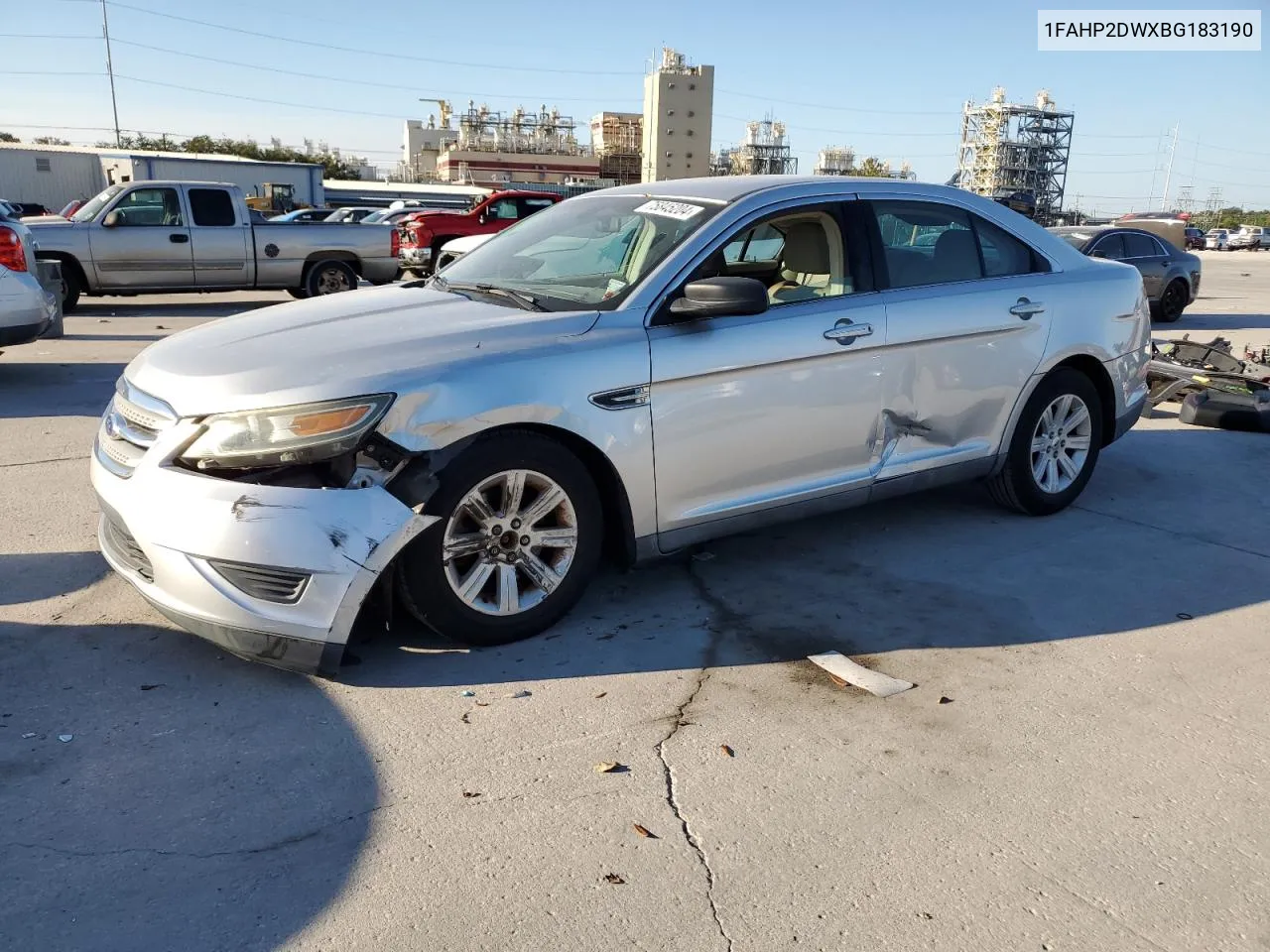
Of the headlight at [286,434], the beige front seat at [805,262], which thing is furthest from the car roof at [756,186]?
the headlight at [286,434]

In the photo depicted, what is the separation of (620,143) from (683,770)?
142m

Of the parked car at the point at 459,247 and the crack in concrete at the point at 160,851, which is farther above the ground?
the parked car at the point at 459,247

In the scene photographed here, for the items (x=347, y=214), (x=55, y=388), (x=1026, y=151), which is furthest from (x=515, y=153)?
(x=55, y=388)

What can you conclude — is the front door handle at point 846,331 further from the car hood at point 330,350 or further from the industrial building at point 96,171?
the industrial building at point 96,171

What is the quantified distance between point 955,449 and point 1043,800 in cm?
235

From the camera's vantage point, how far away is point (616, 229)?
15.0 ft

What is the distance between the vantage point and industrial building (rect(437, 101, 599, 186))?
399 ft

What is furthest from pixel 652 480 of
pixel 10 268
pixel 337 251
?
pixel 337 251

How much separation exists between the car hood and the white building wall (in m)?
53.9

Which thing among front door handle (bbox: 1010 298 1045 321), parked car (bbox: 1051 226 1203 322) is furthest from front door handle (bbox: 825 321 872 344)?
parked car (bbox: 1051 226 1203 322)

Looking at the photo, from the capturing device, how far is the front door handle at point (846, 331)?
4.41m

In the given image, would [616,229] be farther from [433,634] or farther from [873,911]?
[873,911]

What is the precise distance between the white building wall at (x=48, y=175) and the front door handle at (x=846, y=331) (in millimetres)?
54676

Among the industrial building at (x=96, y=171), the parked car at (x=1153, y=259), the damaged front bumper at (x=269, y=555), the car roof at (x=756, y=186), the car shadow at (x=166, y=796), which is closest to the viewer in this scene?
the car shadow at (x=166, y=796)
